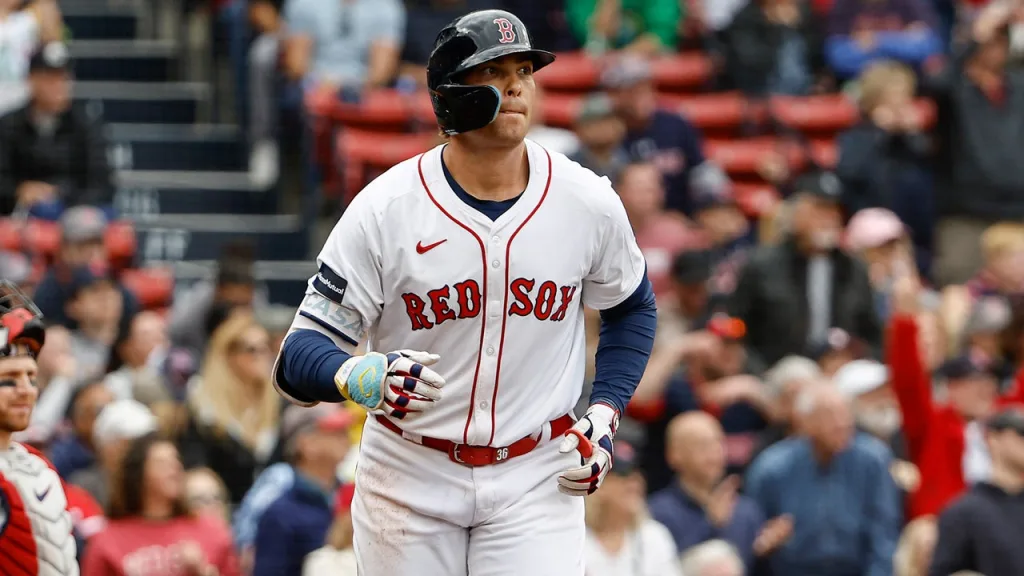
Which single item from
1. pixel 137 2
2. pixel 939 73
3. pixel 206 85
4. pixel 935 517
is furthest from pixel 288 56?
pixel 935 517

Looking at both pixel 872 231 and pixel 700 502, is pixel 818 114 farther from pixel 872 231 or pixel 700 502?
pixel 700 502

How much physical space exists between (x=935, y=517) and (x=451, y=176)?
159 inches

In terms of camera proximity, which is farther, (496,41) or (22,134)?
(22,134)

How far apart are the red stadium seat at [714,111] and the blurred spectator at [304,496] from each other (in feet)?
17.1

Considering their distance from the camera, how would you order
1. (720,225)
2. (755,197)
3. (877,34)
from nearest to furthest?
(720,225)
(755,197)
(877,34)

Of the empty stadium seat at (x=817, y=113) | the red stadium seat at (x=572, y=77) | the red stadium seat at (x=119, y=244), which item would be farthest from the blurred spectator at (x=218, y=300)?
the empty stadium seat at (x=817, y=113)

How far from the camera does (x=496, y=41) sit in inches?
180

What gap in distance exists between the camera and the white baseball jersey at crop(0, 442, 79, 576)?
14.9ft

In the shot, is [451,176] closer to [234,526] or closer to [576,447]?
[576,447]

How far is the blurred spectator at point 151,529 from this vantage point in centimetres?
678

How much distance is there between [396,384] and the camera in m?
4.23

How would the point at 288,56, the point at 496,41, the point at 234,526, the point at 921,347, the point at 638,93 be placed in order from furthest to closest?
1. the point at 288,56
2. the point at 638,93
3. the point at 921,347
4. the point at 234,526
5. the point at 496,41

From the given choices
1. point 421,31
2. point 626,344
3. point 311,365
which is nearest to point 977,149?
point 421,31

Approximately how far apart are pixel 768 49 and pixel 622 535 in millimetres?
5728
